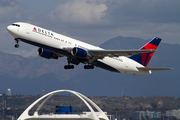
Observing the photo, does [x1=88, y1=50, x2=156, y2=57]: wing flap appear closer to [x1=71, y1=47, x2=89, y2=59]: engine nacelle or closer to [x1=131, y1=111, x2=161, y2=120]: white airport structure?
[x1=71, y1=47, x2=89, y2=59]: engine nacelle

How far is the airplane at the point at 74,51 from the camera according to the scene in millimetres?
47656

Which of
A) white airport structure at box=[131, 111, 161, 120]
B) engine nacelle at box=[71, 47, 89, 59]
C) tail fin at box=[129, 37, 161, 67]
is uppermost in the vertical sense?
tail fin at box=[129, 37, 161, 67]

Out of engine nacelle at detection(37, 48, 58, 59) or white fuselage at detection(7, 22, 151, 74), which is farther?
engine nacelle at detection(37, 48, 58, 59)

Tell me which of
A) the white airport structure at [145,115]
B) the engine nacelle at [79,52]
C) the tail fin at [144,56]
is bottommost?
the white airport structure at [145,115]

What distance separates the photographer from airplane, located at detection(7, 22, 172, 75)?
47656mm

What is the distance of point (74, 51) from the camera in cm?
5072

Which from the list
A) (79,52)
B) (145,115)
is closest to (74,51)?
(79,52)

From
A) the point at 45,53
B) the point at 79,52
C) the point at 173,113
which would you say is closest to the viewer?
the point at 79,52

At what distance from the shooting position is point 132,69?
60594mm

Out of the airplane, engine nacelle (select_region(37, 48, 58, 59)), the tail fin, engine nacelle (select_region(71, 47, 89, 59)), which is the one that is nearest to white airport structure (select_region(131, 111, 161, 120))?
the tail fin

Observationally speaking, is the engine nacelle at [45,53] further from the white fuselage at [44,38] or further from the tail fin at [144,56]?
the tail fin at [144,56]

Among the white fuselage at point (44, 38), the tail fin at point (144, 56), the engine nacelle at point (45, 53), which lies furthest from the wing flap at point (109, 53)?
the tail fin at point (144, 56)

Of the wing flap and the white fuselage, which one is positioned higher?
the white fuselage

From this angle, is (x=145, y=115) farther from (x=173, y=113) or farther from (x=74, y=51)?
(x=74, y=51)
